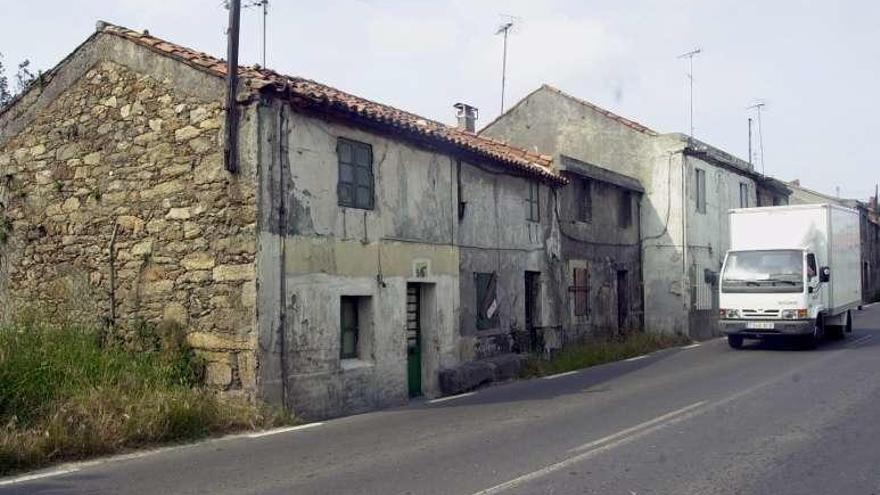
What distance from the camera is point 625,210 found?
78.6ft

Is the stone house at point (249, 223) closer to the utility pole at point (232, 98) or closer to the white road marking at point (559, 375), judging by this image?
the utility pole at point (232, 98)

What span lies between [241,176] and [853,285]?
1809cm

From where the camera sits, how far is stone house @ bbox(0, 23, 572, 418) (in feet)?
35.0

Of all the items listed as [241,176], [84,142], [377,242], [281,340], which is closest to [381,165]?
[377,242]

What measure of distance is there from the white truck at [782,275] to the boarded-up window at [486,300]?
19.2ft

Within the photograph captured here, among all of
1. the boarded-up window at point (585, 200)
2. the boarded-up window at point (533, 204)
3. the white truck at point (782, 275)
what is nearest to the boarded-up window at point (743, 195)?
the white truck at point (782, 275)

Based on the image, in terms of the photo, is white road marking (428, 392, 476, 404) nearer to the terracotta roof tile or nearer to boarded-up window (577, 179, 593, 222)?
the terracotta roof tile

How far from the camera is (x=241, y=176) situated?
10.7m

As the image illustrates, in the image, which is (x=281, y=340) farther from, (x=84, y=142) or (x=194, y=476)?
(x=84, y=142)

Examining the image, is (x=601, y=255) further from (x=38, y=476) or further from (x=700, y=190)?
(x=38, y=476)

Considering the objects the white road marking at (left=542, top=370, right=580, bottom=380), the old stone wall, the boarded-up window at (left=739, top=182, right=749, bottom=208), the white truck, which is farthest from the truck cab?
the old stone wall

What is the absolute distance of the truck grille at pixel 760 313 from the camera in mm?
17781

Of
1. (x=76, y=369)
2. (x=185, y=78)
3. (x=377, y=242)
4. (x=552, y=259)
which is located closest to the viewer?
(x=76, y=369)

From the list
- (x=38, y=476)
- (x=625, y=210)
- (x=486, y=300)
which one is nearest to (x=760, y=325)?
(x=486, y=300)
